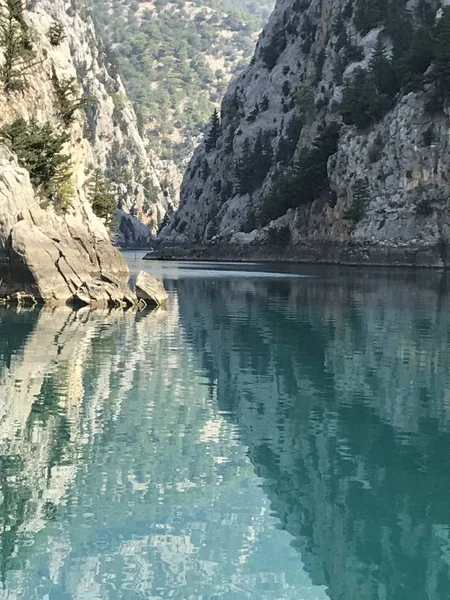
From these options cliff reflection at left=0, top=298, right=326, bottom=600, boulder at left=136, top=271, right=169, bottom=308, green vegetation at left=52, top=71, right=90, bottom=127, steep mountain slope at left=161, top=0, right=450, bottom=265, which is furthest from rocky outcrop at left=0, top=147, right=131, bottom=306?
steep mountain slope at left=161, top=0, right=450, bottom=265

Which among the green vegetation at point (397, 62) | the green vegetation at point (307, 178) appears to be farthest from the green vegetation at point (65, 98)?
the green vegetation at point (307, 178)

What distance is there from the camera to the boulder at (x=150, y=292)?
169ft

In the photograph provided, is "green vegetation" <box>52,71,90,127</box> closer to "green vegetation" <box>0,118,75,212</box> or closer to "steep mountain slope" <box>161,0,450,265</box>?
"green vegetation" <box>0,118,75,212</box>

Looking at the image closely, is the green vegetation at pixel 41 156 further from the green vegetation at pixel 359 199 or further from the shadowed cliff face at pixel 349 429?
the green vegetation at pixel 359 199

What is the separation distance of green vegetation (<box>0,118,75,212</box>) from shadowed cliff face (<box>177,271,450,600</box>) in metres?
23.7

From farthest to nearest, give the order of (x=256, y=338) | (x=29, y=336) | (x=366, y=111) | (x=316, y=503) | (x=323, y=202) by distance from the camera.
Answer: (x=323, y=202) → (x=366, y=111) → (x=256, y=338) → (x=29, y=336) → (x=316, y=503)

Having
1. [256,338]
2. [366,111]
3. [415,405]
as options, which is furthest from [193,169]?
[415,405]

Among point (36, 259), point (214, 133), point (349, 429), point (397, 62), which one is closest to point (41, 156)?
point (36, 259)

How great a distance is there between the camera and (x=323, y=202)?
128 m

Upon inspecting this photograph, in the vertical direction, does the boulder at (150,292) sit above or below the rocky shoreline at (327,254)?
above

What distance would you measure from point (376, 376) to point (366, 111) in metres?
94.3

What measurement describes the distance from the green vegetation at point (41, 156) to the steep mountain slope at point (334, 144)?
49699 millimetres

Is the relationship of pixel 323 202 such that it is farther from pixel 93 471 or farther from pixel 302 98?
pixel 93 471

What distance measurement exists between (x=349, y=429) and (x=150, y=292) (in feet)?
105
